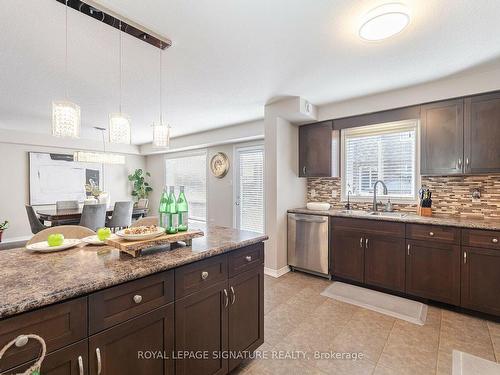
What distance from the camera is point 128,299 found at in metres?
1.15

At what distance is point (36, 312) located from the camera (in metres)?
0.89

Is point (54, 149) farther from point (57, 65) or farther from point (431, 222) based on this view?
point (431, 222)

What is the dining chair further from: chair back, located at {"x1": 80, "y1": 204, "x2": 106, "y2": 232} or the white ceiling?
the white ceiling

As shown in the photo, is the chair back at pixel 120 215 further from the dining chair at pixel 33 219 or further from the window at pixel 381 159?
the window at pixel 381 159

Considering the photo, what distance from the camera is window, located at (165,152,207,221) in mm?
6137

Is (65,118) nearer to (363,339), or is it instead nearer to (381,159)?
(363,339)

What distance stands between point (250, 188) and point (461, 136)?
3430 millimetres

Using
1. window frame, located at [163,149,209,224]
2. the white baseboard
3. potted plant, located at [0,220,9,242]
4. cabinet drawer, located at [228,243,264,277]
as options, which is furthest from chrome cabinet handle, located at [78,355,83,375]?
potted plant, located at [0,220,9,242]

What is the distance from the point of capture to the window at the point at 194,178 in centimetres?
614

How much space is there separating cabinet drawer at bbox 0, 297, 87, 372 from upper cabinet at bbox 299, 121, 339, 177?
332 centimetres

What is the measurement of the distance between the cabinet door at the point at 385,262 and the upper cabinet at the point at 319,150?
1172 mm

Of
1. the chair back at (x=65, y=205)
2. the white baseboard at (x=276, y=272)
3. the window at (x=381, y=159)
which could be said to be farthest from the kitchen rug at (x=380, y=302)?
the chair back at (x=65, y=205)

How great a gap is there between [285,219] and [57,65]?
3219 mm

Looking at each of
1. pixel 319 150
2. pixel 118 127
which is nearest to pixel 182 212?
pixel 118 127
